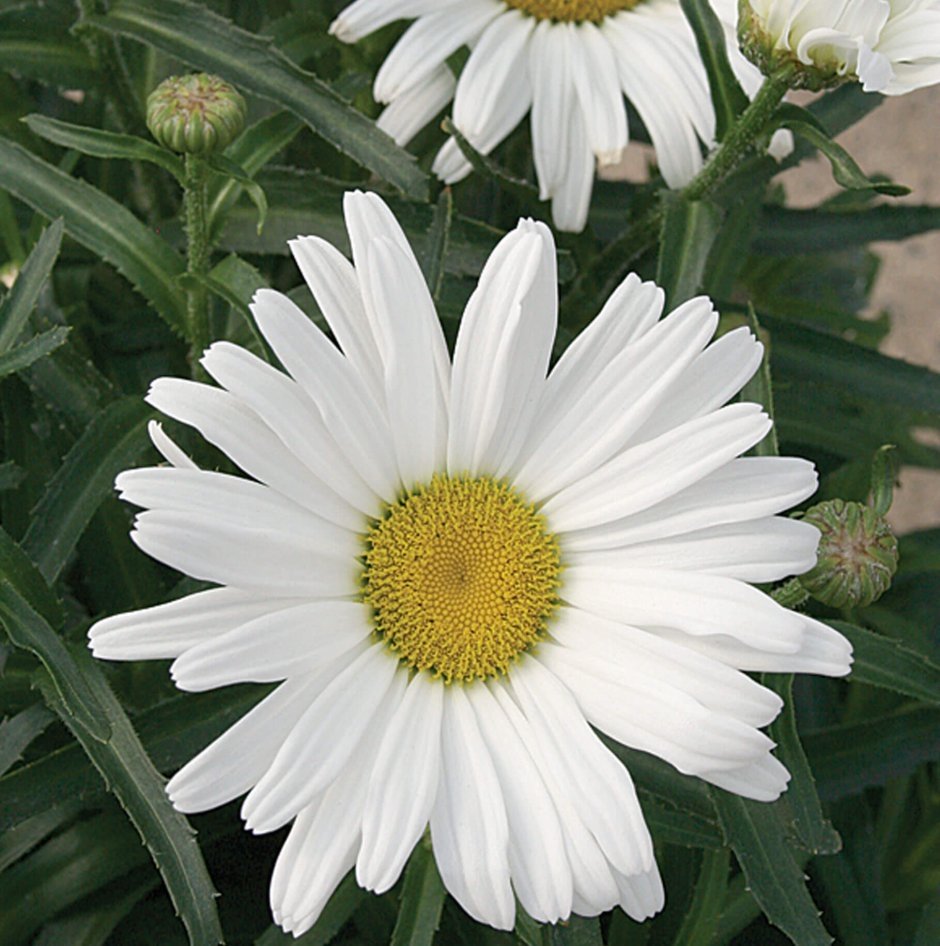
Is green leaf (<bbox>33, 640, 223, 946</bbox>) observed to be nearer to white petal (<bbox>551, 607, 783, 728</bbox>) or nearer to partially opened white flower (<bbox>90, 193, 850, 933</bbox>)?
partially opened white flower (<bbox>90, 193, 850, 933</bbox>)

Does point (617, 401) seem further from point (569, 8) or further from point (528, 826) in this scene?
point (569, 8)

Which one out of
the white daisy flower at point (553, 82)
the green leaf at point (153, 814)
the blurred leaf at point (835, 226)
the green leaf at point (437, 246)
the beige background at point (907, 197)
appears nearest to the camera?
the green leaf at point (153, 814)

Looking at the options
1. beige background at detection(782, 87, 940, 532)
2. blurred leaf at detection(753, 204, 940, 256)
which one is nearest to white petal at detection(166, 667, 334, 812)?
blurred leaf at detection(753, 204, 940, 256)

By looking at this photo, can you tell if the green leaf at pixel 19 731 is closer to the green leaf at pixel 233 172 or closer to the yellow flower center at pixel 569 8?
the green leaf at pixel 233 172

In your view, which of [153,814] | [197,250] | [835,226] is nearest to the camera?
[153,814]

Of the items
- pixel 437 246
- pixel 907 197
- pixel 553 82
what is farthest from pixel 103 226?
pixel 907 197

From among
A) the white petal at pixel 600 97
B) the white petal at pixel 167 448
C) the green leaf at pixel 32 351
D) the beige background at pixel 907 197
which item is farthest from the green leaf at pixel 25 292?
the beige background at pixel 907 197
